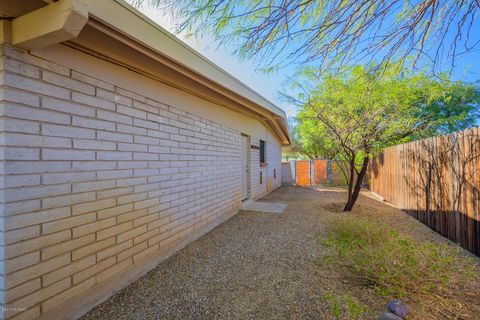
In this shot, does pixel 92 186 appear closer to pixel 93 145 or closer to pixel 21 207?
pixel 93 145

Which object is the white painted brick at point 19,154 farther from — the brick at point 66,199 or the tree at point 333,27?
the tree at point 333,27

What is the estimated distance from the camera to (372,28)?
7.09 ft

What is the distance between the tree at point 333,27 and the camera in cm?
196

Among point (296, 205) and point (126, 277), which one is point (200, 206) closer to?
point (126, 277)

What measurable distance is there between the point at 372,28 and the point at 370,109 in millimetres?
3458

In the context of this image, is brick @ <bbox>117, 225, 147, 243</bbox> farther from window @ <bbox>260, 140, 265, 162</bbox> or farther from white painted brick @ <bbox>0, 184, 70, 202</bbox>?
window @ <bbox>260, 140, 265, 162</bbox>

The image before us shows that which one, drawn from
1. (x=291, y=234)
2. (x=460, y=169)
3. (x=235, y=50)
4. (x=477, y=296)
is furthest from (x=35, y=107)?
(x=460, y=169)

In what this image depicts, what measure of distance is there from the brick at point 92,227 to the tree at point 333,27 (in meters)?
2.09

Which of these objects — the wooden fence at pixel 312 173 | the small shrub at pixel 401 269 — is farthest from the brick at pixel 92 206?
the wooden fence at pixel 312 173

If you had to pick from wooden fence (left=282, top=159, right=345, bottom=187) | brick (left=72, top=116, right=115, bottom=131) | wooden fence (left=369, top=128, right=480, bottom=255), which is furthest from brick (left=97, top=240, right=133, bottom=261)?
wooden fence (left=282, top=159, right=345, bottom=187)

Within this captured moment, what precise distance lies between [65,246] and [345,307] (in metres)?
2.63

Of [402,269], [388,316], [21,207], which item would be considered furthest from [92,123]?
[402,269]

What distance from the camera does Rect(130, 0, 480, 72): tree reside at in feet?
6.43

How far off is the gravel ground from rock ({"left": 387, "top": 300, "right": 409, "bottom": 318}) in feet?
0.54
